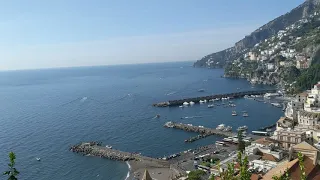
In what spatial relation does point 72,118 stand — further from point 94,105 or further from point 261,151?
point 261,151

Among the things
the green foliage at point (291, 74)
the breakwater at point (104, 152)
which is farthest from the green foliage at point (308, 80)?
the breakwater at point (104, 152)

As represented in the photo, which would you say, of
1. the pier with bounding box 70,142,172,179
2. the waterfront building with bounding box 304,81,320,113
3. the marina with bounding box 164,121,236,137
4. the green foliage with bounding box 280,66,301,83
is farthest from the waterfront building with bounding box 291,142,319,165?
the green foliage with bounding box 280,66,301,83

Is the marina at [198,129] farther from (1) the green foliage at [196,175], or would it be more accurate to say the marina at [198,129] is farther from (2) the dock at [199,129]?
(1) the green foliage at [196,175]

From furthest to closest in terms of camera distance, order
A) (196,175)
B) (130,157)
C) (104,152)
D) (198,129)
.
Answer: (198,129) → (104,152) → (130,157) → (196,175)

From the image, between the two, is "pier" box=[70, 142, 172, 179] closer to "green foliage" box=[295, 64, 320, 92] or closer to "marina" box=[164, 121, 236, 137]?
"marina" box=[164, 121, 236, 137]

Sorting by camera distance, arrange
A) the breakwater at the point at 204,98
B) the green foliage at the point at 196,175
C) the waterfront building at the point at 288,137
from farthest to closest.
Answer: the breakwater at the point at 204,98
the waterfront building at the point at 288,137
the green foliage at the point at 196,175

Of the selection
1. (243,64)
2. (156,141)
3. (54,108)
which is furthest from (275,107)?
(243,64)

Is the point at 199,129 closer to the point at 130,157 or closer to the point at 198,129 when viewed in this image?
the point at 198,129

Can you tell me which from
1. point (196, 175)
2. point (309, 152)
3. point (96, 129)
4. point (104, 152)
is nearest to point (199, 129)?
point (104, 152)

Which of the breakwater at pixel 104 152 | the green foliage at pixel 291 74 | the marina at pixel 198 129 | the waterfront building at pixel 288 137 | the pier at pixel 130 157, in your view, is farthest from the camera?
the green foliage at pixel 291 74

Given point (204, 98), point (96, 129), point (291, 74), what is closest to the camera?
point (96, 129)

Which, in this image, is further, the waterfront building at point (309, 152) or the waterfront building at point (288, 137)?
the waterfront building at point (288, 137)
